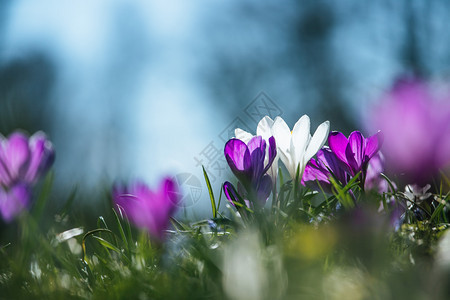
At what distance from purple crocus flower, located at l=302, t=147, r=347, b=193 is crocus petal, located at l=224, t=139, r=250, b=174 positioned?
14 cm

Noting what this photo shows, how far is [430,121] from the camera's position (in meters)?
0.61

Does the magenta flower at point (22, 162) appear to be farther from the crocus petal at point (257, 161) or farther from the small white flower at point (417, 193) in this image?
the small white flower at point (417, 193)

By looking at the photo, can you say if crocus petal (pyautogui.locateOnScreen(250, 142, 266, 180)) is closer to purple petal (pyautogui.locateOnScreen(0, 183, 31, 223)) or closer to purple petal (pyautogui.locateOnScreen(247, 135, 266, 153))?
purple petal (pyautogui.locateOnScreen(247, 135, 266, 153))

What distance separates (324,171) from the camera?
0.83m

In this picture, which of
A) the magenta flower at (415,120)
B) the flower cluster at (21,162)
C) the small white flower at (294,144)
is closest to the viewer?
the magenta flower at (415,120)

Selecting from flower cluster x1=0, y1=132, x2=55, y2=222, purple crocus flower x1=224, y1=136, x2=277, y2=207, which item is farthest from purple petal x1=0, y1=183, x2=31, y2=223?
purple crocus flower x1=224, y1=136, x2=277, y2=207

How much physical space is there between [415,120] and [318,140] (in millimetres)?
226

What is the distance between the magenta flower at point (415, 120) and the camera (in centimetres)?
60

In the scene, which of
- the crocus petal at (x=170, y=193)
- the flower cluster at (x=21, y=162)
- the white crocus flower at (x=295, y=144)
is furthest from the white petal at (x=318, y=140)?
the flower cluster at (x=21, y=162)

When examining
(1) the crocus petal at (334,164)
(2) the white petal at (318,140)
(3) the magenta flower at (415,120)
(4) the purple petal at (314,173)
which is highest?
(3) the magenta flower at (415,120)

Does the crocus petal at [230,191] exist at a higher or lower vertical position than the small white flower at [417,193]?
lower

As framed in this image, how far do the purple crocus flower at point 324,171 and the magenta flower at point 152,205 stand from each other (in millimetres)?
Answer: 253

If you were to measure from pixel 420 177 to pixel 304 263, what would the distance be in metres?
0.38

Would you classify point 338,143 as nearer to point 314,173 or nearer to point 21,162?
point 314,173
